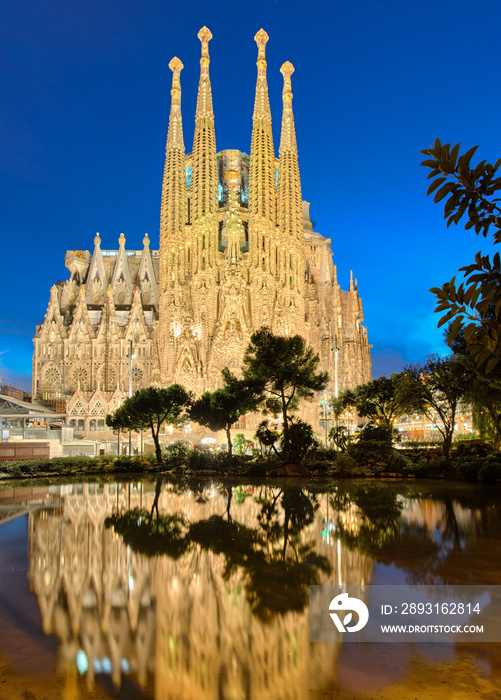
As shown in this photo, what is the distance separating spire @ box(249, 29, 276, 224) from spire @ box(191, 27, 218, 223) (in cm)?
475

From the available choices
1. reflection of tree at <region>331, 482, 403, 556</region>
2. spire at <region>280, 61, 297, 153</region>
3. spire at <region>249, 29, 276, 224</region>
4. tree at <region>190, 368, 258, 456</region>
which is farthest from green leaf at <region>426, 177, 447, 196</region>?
spire at <region>280, 61, 297, 153</region>

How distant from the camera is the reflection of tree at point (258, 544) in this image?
6.23m

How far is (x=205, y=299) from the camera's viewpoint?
5900cm

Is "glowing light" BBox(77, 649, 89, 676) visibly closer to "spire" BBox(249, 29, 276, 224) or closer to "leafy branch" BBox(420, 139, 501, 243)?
"leafy branch" BBox(420, 139, 501, 243)

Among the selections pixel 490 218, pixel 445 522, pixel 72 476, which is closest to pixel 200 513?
pixel 445 522

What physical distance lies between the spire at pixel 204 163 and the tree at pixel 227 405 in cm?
3454

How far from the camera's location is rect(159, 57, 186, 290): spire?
61000mm

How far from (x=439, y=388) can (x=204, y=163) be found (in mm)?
45137

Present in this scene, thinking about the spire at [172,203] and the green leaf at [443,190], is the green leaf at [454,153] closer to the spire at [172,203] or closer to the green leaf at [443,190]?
the green leaf at [443,190]

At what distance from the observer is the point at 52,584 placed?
686 centimetres

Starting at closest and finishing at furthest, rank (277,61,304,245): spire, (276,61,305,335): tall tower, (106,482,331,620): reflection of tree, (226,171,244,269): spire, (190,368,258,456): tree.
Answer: (106,482,331,620): reflection of tree → (190,368,258,456): tree → (276,61,305,335): tall tower → (226,171,244,269): spire → (277,61,304,245): spire

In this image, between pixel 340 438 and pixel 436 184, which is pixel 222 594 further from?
pixel 340 438

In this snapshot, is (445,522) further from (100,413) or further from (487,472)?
(100,413)

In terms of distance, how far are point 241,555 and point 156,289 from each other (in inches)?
2663
